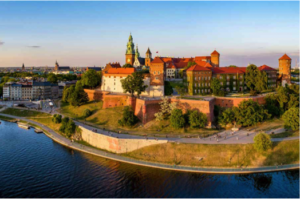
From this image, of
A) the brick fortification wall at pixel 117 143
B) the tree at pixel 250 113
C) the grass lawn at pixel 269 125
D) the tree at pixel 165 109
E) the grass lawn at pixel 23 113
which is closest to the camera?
the brick fortification wall at pixel 117 143

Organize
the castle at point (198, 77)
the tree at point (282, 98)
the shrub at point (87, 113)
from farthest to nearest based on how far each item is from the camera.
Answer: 1. the castle at point (198, 77)
2. the shrub at point (87, 113)
3. the tree at point (282, 98)

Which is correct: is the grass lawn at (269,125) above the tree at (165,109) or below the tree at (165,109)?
below

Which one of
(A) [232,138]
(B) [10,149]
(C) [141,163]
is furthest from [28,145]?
(A) [232,138]

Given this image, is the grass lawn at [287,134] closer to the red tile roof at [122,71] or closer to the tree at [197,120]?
the tree at [197,120]

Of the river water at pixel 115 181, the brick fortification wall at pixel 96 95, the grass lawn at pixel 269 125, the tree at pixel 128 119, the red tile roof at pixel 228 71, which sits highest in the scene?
the red tile roof at pixel 228 71

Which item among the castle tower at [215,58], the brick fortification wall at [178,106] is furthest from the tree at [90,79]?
the castle tower at [215,58]

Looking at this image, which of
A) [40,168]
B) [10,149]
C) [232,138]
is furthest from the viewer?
[10,149]

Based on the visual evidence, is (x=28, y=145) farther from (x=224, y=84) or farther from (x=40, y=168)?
(x=224, y=84)
